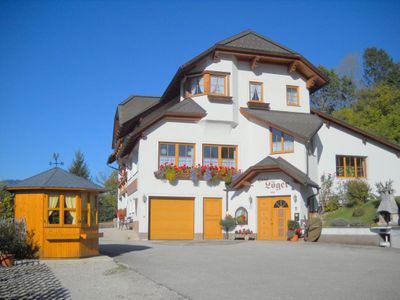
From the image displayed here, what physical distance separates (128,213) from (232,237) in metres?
9.23

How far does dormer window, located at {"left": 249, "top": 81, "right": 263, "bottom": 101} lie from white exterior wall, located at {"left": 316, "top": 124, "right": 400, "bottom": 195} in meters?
4.02

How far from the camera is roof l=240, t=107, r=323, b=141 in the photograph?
1003 inches

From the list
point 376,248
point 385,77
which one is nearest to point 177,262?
point 376,248

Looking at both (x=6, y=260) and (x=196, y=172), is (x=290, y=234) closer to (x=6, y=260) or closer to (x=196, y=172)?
(x=196, y=172)

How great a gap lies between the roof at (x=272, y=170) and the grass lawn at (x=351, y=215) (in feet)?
5.43

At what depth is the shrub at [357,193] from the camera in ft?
84.8

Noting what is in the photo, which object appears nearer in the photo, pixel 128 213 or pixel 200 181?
pixel 200 181

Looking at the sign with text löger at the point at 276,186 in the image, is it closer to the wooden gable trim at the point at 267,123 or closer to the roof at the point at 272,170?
the roof at the point at 272,170

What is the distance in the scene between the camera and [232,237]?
26.7 meters

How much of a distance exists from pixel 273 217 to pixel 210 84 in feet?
26.5

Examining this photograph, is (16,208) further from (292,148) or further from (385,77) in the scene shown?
(385,77)

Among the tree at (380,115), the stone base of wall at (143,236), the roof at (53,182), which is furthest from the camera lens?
the tree at (380,115)

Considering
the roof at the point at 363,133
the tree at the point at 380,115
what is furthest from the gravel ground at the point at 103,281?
the tree at the point at 380,115

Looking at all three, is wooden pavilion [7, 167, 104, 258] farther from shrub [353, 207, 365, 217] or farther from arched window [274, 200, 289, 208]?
shrub [353, 207, 365, 217]
